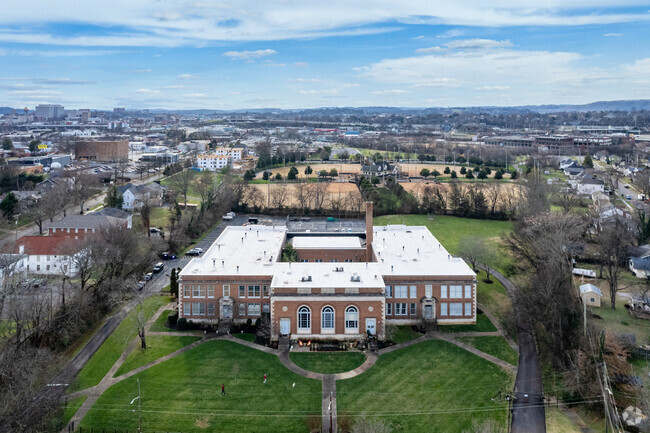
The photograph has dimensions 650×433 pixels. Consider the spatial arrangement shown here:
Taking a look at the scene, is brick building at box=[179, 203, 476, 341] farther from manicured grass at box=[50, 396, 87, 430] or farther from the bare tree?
the bare tree

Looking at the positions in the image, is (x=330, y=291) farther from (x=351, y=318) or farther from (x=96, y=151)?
(x=96, y=151)

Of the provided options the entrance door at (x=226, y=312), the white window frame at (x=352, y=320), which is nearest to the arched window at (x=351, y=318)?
the white window frame at (x=352, y=320)

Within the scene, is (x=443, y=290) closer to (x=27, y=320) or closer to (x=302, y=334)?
(x=302, y=334)

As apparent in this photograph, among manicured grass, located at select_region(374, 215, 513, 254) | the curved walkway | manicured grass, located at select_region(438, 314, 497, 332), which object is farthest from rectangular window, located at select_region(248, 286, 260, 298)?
manicured grass, located at select_region(374, 215, 513, 254)

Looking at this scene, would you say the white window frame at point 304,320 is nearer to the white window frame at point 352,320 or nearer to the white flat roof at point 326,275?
the white flat roof at point 326,275

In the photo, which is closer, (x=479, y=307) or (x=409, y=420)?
(x=409, y=420)

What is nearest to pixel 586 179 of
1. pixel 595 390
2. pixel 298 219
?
pixel 298 219
